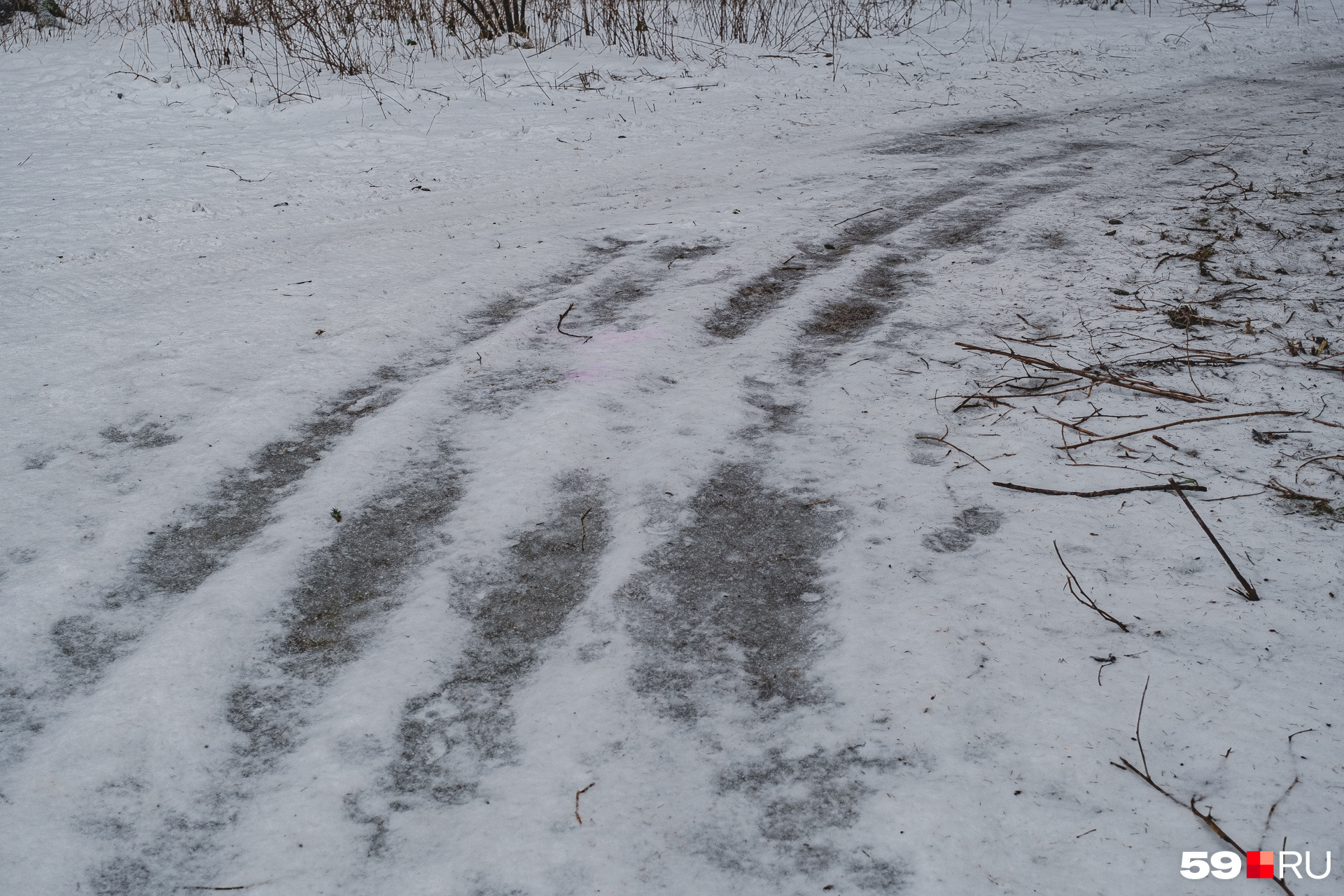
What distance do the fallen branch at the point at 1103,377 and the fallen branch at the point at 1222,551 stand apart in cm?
46

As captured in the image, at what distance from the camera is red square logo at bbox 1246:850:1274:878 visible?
3.47 feet

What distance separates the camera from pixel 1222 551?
1599 mm

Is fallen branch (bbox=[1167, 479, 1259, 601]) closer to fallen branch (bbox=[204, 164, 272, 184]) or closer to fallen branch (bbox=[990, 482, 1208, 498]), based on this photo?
fallen branch (bbox=[990, 482, 1208, 498])

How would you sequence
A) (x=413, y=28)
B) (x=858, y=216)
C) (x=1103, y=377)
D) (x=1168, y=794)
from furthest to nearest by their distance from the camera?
1. (x=413, y=28)
2. (x=858, y=216)
3. (x=1103, y=377)
4. (x=1168, y=794)

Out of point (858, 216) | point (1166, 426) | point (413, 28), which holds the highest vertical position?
point (413, 28)

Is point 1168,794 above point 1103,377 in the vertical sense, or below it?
→ below

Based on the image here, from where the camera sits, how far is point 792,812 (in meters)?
1.25

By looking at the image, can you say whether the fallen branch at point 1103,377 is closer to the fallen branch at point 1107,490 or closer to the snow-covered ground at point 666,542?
the snow-covered ground at point 666,542

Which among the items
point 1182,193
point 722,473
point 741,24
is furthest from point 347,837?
point 741,24

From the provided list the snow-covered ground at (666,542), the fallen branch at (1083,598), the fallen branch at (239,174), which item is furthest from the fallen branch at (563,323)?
the fallen branch at (239,174)

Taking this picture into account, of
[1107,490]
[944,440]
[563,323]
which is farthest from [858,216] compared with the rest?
[1107,490]

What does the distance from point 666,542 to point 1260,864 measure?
46.4 inches

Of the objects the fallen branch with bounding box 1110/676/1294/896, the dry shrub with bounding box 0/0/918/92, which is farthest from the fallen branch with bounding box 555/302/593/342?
the dry shrub with bounding box 0/0/918/92

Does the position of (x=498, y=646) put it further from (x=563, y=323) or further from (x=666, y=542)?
(x=563, y=323)
